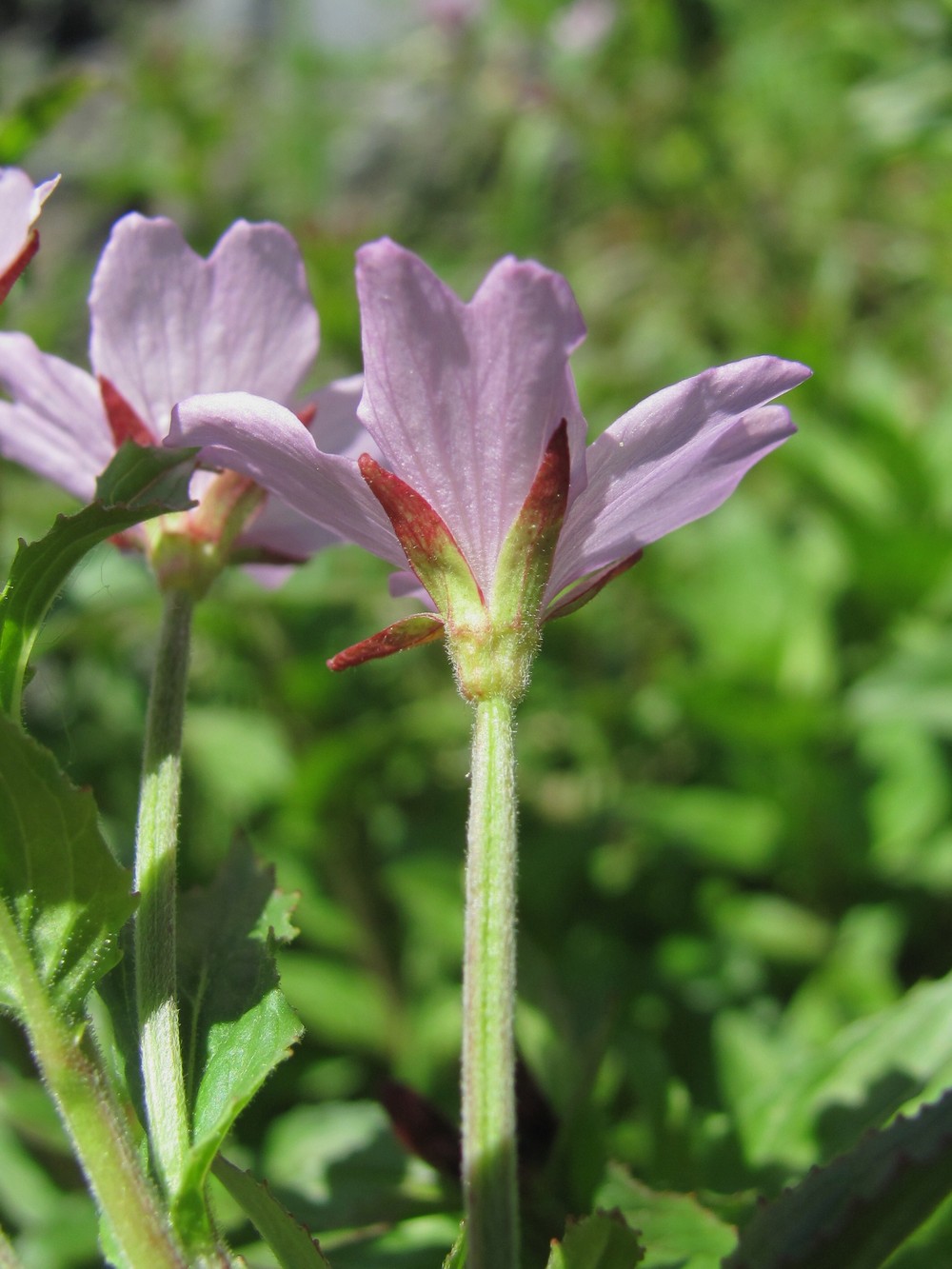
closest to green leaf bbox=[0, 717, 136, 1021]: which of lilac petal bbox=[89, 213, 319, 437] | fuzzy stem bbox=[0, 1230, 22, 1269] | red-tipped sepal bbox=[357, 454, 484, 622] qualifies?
fuzzy stem bbox=[0, 1230, 22, 1269]

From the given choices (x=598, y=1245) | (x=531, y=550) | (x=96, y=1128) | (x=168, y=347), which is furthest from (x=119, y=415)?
(x=598, y=1245)

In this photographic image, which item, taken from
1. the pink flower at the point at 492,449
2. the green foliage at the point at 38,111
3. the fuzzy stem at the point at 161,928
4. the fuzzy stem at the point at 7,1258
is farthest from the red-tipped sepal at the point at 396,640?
the green foliage at the point at 38,111

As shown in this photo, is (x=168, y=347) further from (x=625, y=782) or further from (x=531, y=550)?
(x=625, y=782)

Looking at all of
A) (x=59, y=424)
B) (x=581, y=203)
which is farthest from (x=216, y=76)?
(x=59, y=424)

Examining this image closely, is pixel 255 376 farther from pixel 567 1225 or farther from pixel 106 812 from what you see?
pixel 106 812

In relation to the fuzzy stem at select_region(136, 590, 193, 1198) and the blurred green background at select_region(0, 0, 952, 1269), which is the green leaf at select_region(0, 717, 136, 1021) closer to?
the fuzzy stem at select_region(136, 590, 193, 1198)

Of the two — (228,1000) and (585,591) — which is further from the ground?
(585,591)

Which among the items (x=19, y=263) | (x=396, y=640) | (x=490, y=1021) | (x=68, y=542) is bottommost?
(x=490, y=1021)

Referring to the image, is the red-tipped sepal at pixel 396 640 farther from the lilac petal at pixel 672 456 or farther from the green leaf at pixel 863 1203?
the green leaf at pixel 863 1203
